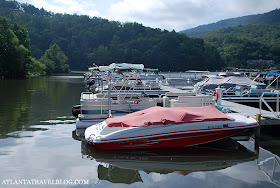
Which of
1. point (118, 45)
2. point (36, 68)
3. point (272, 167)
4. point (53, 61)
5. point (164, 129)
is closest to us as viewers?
point (272, 167)

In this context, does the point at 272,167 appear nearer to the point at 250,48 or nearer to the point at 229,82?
the point at 229,82

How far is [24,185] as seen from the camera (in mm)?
7570

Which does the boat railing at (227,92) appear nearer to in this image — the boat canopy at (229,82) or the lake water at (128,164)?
the boat canopy at (229,82)

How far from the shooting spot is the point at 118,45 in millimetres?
137625

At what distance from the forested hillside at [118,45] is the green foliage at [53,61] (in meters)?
28.4

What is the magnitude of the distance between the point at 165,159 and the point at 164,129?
0.99m

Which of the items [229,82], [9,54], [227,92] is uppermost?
[9,54]

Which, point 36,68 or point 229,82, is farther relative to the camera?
point 36,68

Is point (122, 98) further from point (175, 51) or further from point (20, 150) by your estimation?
point (175, 51)

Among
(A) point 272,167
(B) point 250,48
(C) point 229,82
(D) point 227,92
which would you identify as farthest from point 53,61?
(A) point 272,167

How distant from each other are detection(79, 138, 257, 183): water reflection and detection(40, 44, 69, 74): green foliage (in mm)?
85609

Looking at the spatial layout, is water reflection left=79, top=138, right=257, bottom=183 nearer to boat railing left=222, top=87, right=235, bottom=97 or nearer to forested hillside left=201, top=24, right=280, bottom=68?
boat railing left=222, top=87, right=235, bottom=97

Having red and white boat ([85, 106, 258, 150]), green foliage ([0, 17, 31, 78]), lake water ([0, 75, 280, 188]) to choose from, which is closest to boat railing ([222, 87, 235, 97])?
lake water ([0, 75, 280, 188])

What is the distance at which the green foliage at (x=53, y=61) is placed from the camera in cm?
9262
